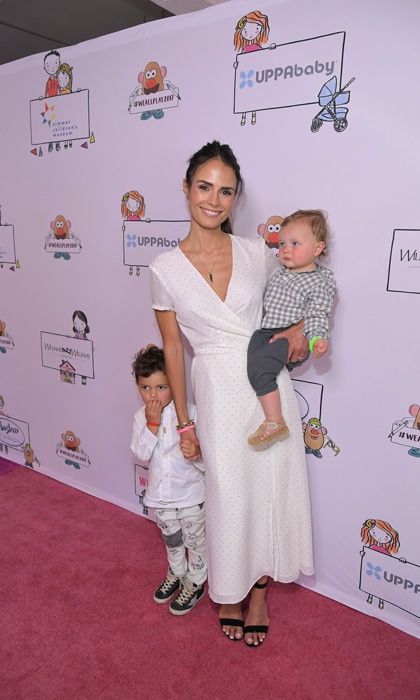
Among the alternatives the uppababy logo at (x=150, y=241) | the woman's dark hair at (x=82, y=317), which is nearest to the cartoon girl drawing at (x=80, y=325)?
the woman's dark hair at (x=82, y=317)

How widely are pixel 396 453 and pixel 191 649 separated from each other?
103cm

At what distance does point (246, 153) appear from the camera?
1.99m

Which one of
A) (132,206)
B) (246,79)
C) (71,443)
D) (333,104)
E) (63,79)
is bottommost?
(71,443)

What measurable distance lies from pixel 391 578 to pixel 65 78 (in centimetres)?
264

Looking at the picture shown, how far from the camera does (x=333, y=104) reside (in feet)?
5.84

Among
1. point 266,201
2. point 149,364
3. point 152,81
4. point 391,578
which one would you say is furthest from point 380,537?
point 152,81

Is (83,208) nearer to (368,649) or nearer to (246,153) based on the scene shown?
(246,153)

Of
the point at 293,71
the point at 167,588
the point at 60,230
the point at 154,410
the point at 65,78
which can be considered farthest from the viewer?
the point at 60,230

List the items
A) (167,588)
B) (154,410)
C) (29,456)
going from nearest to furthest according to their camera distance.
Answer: (154,410) < (167,588) < (29,456)

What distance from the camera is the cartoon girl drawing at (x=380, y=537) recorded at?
197 cm

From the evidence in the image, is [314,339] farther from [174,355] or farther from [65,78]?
[65,78]

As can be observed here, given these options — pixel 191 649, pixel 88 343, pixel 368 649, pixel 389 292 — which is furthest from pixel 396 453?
pixel 88 343

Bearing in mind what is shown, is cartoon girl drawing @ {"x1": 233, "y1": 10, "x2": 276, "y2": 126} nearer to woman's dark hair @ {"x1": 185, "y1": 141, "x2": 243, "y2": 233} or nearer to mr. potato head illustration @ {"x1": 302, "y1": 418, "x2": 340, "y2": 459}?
woman's dark hair @ {"x1": 185, "y1": 141, "x2": 243, "y2": 233}

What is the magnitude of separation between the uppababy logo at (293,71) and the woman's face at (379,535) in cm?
167
